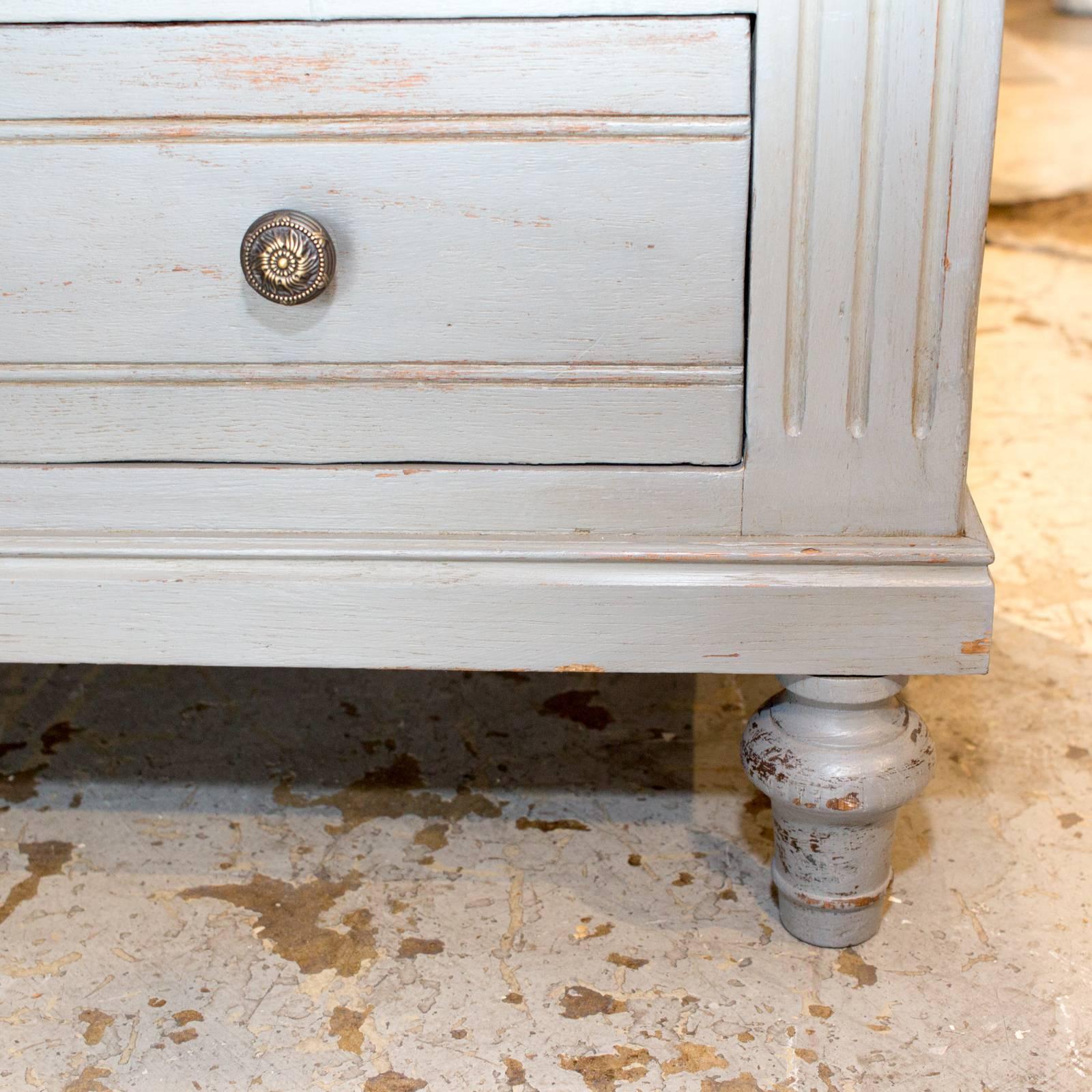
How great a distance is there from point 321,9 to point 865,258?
320mm

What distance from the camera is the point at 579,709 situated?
3.87 ft

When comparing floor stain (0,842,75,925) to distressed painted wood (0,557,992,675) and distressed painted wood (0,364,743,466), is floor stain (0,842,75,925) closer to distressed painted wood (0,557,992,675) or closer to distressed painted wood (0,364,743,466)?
distressed painted wood (0,557,992,675)

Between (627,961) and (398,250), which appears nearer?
(398,250)

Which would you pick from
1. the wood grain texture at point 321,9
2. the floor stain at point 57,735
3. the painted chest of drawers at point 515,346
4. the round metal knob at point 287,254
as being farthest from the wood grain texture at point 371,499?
the floor stain at point 57,735

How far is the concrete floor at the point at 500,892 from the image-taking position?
0.81 metres

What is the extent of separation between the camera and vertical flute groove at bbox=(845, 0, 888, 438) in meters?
0.69

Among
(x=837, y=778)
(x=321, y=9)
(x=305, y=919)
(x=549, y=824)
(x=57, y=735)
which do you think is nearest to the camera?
(x=321, y=9)

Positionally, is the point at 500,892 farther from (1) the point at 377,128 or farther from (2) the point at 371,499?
(1) the point at 377,128

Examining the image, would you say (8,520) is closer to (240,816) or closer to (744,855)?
(240,816)

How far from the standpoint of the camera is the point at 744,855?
0.99m

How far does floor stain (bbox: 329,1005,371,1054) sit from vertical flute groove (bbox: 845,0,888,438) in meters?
0.47

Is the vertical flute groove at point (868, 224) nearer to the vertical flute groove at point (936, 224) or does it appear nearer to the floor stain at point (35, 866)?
the vertical flute groove at point (936, 224)

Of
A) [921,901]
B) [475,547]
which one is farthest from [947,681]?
[475,547]

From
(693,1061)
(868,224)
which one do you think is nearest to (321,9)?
(868,224)
